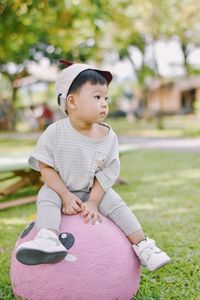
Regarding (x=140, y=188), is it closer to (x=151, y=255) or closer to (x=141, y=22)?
(x=151, y=255)

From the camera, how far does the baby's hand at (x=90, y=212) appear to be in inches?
130

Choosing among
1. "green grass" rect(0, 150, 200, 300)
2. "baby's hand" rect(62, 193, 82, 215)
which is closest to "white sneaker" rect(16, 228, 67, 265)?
"baby's hand" rect(62, 193, 82, 215)

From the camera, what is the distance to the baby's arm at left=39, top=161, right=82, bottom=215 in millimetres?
3314

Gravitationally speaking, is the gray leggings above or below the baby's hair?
below

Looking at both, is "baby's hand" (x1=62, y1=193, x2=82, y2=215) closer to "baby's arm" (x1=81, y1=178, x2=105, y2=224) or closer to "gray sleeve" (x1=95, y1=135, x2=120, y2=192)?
"baby's arm" (x1=81, y1=178, x2=105, y2=224)

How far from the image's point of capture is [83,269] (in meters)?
3.11

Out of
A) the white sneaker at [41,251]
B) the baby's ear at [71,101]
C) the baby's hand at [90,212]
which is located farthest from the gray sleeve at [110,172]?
the white sneaker at [41,251]

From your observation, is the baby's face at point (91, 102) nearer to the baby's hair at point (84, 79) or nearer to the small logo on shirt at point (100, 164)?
the baby's hair at point (84, 79)

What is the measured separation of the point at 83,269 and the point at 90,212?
373 mm

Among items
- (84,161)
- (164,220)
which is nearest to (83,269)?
(84,161)

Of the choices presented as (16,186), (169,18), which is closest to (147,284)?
(16,186)

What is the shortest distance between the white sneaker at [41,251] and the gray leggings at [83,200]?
156 millimetres

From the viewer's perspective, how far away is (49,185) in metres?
3.41

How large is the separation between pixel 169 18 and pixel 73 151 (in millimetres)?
19346
